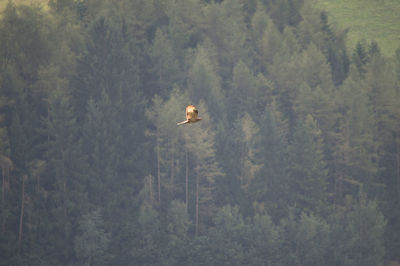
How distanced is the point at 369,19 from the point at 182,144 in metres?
83.4

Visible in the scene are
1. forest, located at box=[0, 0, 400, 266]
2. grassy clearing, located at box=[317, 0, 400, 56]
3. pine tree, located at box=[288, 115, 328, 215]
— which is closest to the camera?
forest, located at box=[0, 0, 400, 266]

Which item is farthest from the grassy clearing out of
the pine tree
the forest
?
the pine tree

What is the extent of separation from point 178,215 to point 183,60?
31.7m

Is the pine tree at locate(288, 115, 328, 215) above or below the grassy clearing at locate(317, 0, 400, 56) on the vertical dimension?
below

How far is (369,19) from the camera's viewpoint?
174 m

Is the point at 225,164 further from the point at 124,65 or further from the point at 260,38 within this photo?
the point at 260,38

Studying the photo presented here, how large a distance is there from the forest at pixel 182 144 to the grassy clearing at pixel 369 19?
3650 cm

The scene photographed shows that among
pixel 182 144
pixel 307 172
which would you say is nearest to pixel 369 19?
pixel 307 172

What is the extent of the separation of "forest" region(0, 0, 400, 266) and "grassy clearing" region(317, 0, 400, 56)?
120 feet

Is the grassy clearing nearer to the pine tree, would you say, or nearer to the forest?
the forest

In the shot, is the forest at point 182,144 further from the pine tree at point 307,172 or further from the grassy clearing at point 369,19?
the grassy clearing at point 369,19

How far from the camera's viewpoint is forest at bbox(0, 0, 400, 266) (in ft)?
311

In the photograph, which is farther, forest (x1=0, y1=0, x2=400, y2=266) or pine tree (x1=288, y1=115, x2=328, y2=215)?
pine tree (x1=288, y1=115, x2=328, y2=215)

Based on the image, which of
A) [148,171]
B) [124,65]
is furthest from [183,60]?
[148,171]
